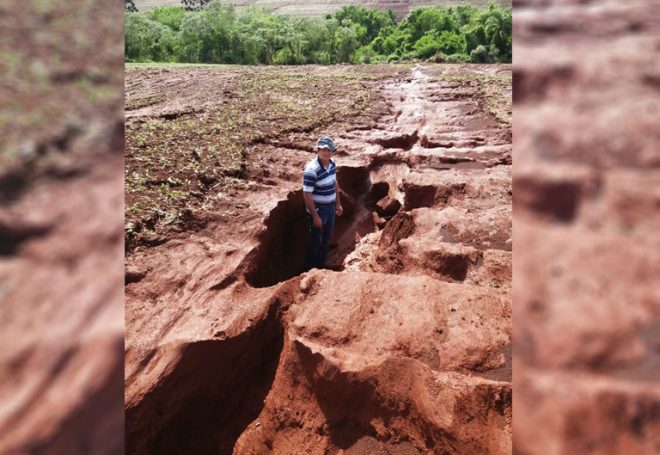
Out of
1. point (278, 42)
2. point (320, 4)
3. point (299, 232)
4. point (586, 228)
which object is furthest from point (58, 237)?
point (320, 4)

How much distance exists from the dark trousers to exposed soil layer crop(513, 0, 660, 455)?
380 centimetres

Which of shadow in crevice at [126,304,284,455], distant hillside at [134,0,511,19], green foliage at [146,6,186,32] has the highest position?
distant hillside at [134,0,511,19]

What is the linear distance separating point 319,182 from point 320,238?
608 mm

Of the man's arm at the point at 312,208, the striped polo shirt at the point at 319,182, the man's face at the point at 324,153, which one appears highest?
the man's face at the point at 324,153

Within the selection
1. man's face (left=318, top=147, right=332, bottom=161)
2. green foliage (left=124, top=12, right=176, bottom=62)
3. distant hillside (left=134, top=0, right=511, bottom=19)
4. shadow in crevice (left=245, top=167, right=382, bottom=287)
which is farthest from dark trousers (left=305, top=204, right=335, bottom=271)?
distant hillside (left=134, top=0, right=511, bottom=19)

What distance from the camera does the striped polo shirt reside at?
A: 4.42m

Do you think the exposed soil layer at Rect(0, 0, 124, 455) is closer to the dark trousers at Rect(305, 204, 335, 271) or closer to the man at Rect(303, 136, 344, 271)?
the man at Rect(303, 136, 344, 271)

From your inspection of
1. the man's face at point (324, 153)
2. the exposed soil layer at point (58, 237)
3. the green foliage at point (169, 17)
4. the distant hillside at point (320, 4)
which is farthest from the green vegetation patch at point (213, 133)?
the distant hillside at point (320, 4)

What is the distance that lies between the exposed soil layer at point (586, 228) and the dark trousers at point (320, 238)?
380 centimetres

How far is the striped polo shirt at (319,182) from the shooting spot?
4422 mm

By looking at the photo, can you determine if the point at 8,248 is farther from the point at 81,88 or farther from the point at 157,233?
the point at 157,233

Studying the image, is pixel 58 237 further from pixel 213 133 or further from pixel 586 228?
pixel 213 133

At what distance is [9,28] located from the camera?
2.60 feet

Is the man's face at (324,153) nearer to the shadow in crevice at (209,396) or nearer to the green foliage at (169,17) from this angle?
the shadow in crevice at (209,396)
